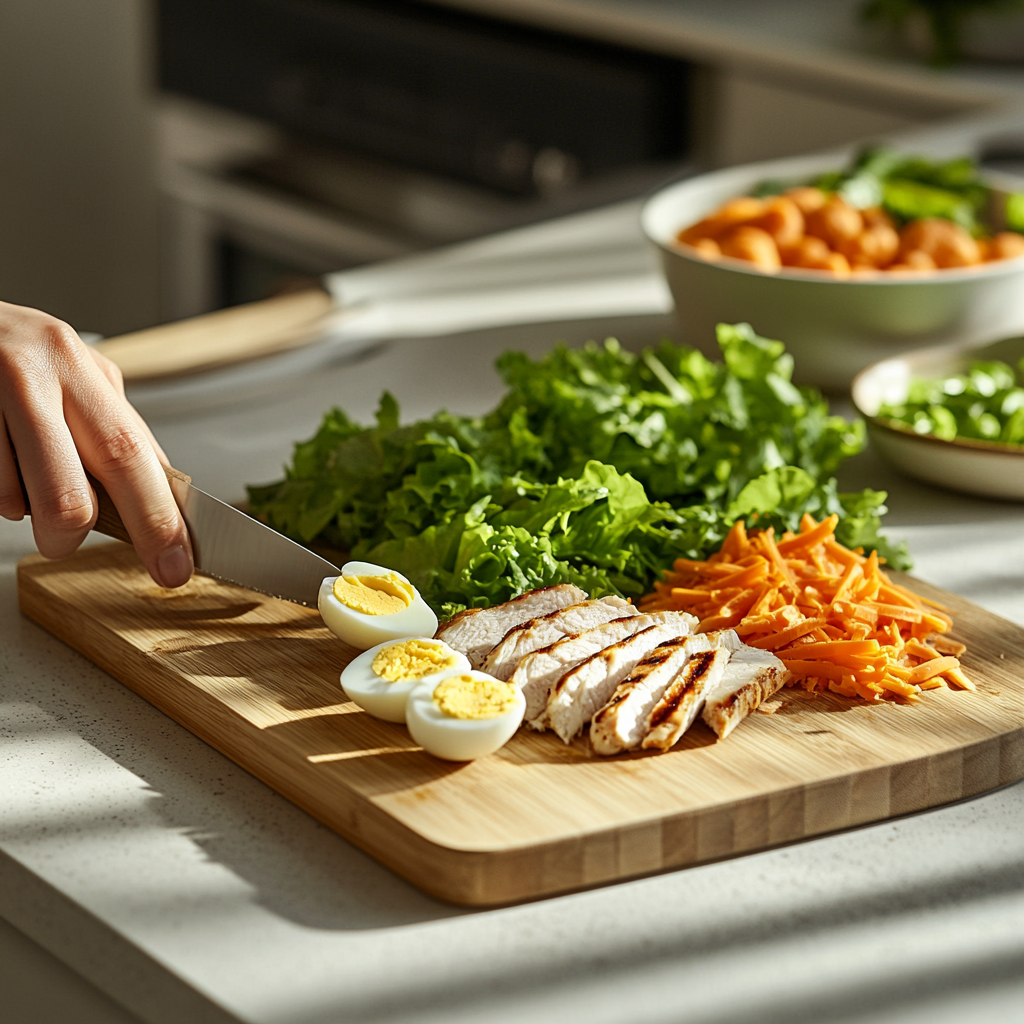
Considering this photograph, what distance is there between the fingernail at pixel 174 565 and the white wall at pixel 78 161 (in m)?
4.17

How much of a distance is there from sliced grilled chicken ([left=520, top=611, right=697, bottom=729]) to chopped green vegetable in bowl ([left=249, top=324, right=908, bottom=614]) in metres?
0.15

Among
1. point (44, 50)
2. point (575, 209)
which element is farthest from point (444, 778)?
point (44, 50)

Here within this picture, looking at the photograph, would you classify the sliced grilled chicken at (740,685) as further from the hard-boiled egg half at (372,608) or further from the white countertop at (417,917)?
the hard-boiled egg half at (372,608)

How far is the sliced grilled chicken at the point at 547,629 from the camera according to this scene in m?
1.29

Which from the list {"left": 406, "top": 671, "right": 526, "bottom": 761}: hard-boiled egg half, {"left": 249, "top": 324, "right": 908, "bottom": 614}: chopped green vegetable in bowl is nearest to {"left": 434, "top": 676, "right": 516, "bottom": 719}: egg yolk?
{"left": 406, "top": 671, "right": 526, "bottom": 761}: hard-boiled egg half

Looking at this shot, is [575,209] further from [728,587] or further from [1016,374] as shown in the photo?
[728,587]

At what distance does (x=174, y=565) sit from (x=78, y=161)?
→ 14.4 feet

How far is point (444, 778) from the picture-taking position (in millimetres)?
1178

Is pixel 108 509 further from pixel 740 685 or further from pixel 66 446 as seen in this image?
pixel 740 685

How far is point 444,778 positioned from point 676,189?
1.44m

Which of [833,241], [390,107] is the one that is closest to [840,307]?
[833,241]

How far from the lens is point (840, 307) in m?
2.01

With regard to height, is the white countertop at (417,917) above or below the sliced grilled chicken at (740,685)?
below

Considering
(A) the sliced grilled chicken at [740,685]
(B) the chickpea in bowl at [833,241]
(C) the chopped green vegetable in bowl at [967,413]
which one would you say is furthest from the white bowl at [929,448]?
(A) the sliced grilled chicken at [740,685]
